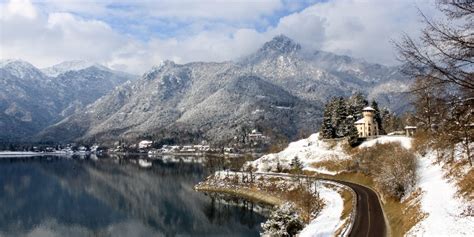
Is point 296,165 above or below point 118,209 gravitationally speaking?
above

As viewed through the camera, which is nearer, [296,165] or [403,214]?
[403,214]

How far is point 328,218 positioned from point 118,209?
76274 millimetres

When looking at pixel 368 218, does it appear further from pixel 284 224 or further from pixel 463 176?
pixel 463 176

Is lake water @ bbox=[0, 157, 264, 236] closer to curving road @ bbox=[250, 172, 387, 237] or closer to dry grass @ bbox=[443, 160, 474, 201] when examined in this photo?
curving road @ bbox=[250, 172, 387, 237]

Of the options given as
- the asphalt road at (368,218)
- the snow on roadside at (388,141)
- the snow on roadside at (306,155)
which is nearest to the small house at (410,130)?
the snow on roadside at (388,141)

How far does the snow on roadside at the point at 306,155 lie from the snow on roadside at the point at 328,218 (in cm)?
3067

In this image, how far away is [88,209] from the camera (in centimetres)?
11875

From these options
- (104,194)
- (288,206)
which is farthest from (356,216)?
(104,194)

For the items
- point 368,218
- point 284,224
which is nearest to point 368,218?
point 368,218

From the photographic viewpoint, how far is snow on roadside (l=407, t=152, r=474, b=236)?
29.4 metres

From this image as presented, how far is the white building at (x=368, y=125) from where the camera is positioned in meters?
120

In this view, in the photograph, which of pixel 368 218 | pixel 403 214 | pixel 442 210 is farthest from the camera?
pixel 368 218

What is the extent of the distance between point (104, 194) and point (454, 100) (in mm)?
145380

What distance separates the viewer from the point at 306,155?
12825 centimetres
